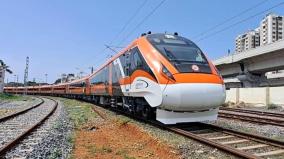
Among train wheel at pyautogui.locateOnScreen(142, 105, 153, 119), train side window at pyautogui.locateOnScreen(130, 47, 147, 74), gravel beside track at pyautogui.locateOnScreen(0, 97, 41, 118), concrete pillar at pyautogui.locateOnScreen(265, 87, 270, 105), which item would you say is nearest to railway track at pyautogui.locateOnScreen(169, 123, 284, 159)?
train wheel at pyautogui.locateOnScreen(142, 105, 153, 119)

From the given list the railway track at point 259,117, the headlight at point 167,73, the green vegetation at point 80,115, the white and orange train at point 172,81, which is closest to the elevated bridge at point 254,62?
the railway track at point 259,117

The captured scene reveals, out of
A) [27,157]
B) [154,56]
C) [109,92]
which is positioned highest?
[154,56]

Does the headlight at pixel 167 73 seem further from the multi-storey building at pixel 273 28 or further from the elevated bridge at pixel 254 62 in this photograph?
the multi-storey building at pixel 273 28

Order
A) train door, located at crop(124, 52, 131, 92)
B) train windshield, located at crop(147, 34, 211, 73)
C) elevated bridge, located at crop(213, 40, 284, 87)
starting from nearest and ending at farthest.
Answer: train windshield, located at crop(147, 34, 211, 73) → train door, located at crop(124, 52, 131, 92) → elevated bridge, located at crop(213, 40, 284, 87)

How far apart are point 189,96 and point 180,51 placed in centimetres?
192

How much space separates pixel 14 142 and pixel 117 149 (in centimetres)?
249

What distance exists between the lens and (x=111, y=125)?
12.4 metres

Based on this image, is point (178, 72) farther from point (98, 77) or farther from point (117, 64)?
point (98, 77)

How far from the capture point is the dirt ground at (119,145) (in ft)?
23.1

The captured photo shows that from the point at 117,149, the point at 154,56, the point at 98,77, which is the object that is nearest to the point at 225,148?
the point at 117,149

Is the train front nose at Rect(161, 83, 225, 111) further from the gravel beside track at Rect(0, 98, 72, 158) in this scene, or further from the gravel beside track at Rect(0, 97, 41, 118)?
the gravel beside track at Rect(0, 97, 41, 118)

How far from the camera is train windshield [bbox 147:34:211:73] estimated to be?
10.5m

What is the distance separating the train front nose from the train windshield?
0.63 m

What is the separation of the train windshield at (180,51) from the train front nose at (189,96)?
625 millimetres
